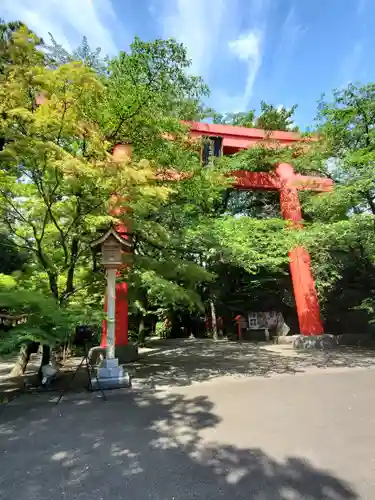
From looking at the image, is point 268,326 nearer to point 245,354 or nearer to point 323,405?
point 245,354

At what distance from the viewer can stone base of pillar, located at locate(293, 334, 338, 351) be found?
12398 millimetres

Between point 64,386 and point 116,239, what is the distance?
3.59 meters

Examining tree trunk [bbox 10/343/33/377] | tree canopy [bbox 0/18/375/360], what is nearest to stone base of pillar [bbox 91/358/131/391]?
tree canopy [bbox 0/18/375/360]

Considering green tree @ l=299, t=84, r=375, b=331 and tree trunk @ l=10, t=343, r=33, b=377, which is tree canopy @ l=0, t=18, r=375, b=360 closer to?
green tree @ l=299, t=84, r=375, b=331

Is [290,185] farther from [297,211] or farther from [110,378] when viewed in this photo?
[110,378]

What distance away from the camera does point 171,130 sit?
25.1 feet

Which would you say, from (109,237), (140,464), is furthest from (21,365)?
(140,464)

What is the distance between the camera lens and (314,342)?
1241 centimetres

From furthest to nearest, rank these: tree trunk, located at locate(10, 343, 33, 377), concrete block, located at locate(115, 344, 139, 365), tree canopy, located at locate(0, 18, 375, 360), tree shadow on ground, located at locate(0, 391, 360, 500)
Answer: concrete block, located at locate(115, 344, 139, 365), tree trunk, located at locate(10, 343, 33, 377), tree canopy, located at locate(0, 18, 375, 360), tree shadow on ground, located at locate(0, 391, 360, 500)

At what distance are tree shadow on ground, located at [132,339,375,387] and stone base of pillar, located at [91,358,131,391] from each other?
0.63 metres

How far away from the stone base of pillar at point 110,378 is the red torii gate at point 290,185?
882cm

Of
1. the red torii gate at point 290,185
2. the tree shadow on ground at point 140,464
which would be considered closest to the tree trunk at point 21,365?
the tree shadow on ground at point 140,464

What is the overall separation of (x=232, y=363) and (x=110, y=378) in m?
4.35

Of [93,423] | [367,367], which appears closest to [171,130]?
[93,423]
